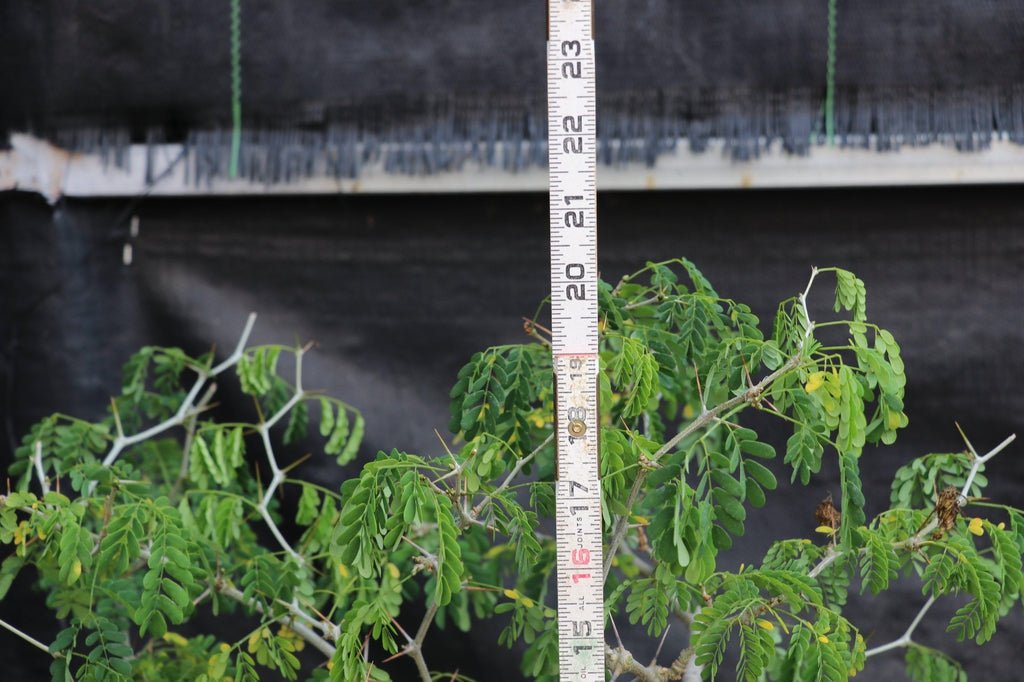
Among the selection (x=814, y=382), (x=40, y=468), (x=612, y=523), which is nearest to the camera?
(x=814, y=382)

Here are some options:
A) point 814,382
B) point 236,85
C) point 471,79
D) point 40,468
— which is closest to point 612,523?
point 814,382

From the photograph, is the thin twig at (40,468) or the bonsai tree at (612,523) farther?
the thin twig at (40,468)

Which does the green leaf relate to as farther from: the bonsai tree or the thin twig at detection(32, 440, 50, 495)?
the thin twig at detection(32, 440, 50, 495)

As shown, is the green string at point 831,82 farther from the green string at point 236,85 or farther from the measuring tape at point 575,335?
the green string at point 236,85

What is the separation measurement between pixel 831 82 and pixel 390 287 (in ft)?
3.75

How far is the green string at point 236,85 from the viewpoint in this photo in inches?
99.7

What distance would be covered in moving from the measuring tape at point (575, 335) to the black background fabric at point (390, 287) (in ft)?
3.42

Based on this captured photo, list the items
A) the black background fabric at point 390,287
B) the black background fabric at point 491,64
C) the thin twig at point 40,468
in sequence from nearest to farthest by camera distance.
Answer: the thin twig at point 40,468 < the black background fabric at point 491,64 < the black background fabric at point 390,287

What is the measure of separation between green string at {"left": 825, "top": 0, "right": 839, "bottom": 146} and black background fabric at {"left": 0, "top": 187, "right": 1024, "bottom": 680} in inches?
6.4

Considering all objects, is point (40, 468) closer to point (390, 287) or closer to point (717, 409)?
point (390, 287)

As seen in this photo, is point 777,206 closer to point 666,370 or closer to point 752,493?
point 666,370

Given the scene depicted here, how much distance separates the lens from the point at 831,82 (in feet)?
8.05

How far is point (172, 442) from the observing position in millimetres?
2379

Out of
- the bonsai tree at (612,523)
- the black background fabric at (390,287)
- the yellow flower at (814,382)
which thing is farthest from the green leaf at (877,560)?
the black background fabric at (390,287)
